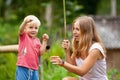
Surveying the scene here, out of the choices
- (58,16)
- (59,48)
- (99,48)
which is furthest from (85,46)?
(58,16)

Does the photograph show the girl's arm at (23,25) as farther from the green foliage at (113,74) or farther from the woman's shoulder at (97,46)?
the green foliage at (113,74)

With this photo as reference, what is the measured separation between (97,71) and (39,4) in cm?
1207

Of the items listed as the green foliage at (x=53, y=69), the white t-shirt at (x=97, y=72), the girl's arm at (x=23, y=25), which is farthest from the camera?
the green foliage at (x=53, y=69)

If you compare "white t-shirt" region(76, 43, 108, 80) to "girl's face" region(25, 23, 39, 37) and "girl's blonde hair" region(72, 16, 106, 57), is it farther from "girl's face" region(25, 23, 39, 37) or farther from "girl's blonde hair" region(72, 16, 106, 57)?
"girl's face" region(25, 23, 39, 37)

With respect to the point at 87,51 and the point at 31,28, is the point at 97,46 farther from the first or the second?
the point at 31,28

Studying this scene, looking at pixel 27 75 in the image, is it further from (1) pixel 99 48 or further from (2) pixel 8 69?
(2) pixel 8 69

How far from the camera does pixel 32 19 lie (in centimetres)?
695

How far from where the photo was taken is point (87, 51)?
6.76m

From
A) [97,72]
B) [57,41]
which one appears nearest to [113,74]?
[97,72]

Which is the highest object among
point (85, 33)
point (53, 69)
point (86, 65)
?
point (85, 33)

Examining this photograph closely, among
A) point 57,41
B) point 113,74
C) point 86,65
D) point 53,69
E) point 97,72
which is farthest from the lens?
point 57,41

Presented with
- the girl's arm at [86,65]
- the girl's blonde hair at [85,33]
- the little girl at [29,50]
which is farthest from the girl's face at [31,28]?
the girl's arm at [86,65]

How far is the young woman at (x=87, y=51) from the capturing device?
6.55m

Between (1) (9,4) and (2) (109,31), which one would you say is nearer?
(2) (109,31)
